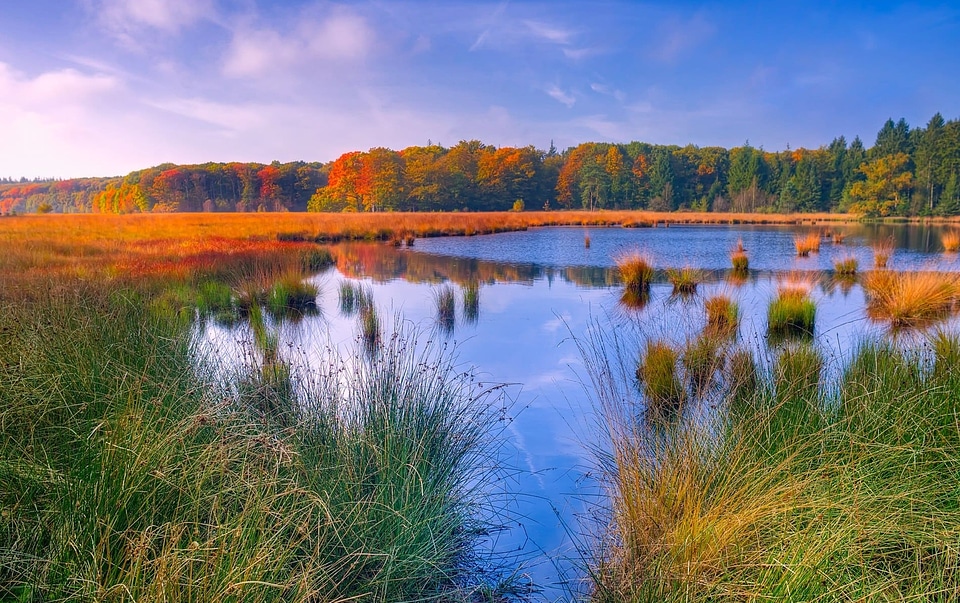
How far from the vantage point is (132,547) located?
1.53 m

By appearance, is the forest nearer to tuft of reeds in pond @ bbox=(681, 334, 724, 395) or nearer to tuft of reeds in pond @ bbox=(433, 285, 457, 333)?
tuft of reeds in pond @ bbox=(433, 285, 457, 333)

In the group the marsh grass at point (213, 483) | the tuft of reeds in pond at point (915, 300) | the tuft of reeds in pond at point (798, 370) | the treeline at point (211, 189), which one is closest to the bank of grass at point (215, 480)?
the marsh grass at point (213, 483)

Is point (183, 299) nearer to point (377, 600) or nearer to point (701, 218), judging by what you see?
point (377, 600)

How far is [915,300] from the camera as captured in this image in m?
7.98

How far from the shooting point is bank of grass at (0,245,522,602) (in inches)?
65.8

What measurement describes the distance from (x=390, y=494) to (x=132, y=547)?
1180 millimetres

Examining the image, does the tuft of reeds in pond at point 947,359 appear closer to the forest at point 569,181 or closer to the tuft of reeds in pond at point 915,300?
the tuft of reeds in pond at point 915,300

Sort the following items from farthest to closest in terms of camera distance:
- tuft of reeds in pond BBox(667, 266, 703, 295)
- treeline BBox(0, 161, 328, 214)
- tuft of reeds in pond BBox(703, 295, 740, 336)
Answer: treeline BBox(0, 161, 328, 214) < tuft of reeds in pond BBox(667, 266, 703, 295) < tuft of reeds in pond BBox(703, 295, 740, 336)

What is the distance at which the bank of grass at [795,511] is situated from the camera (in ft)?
5.95

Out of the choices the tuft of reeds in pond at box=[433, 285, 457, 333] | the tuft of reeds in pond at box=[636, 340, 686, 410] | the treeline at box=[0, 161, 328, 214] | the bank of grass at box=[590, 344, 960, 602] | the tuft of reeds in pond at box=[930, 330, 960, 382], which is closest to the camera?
the bank of grass at box=[590, 344, 960, 602]

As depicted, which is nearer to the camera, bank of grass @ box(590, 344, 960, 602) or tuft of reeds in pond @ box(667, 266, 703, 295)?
bank of grass @ box(590, 344, 960, 602)

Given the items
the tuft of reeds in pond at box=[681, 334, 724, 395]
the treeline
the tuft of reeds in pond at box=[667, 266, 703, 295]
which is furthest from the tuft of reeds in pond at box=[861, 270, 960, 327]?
the treeline

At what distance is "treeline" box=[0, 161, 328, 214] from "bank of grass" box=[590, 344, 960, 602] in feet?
191

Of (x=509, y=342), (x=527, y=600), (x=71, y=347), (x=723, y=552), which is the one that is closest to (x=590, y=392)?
(x=509, y=342)
